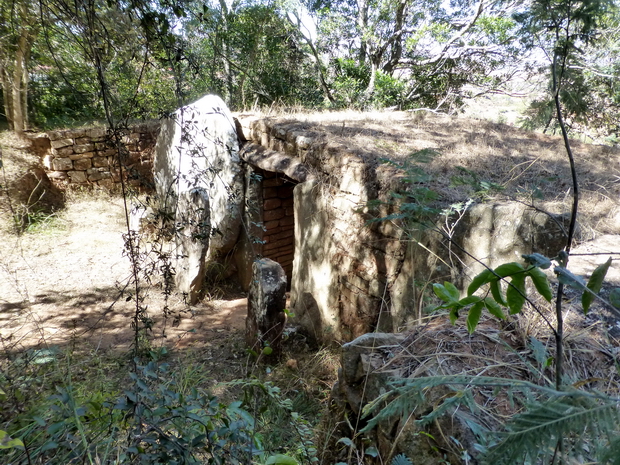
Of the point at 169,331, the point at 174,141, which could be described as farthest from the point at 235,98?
the point at 169,331

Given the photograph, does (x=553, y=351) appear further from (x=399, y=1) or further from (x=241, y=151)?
(x=399, y=1)

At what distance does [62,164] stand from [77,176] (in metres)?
0.30

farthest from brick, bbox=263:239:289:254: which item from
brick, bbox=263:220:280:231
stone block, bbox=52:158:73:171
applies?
stone block, bbox=52:158:73:171

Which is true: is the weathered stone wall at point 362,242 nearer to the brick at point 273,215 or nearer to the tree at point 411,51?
the brick at point 273,215

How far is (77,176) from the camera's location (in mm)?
6652

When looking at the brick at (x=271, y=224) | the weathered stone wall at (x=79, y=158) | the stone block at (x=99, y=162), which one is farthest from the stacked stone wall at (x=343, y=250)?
the stone block at (x=99, y=162)

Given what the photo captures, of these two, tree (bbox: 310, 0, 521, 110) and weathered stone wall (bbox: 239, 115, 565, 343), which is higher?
tree (bbox: 310, 0, 521, 110)

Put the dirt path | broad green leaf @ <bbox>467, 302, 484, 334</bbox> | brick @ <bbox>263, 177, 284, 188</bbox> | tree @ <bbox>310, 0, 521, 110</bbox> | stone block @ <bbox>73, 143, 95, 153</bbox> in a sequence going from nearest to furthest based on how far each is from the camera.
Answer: broad green leaf @ <bbox>467, 302, 484, 334</bbox>, the dirt path, brick @ <bbox>263, 177, 284, 188</bbox>, stone block @ <bbox>73, 143, 95, 153</bbox>, tree @ <bbox>310, 0, 521, 110</bbox>

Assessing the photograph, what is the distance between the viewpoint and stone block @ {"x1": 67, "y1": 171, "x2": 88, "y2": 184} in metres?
6.61

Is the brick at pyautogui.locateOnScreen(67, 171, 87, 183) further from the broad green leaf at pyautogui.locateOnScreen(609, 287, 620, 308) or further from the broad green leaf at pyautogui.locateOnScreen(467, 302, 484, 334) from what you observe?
the broad green leaf at pyautogui.locateOnScreen(609, 287, 620, 308)

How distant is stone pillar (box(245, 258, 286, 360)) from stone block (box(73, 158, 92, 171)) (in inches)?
197

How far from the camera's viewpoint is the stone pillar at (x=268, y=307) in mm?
3420

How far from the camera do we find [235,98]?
381 inches

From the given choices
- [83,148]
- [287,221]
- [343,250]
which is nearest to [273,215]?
[287,221]
